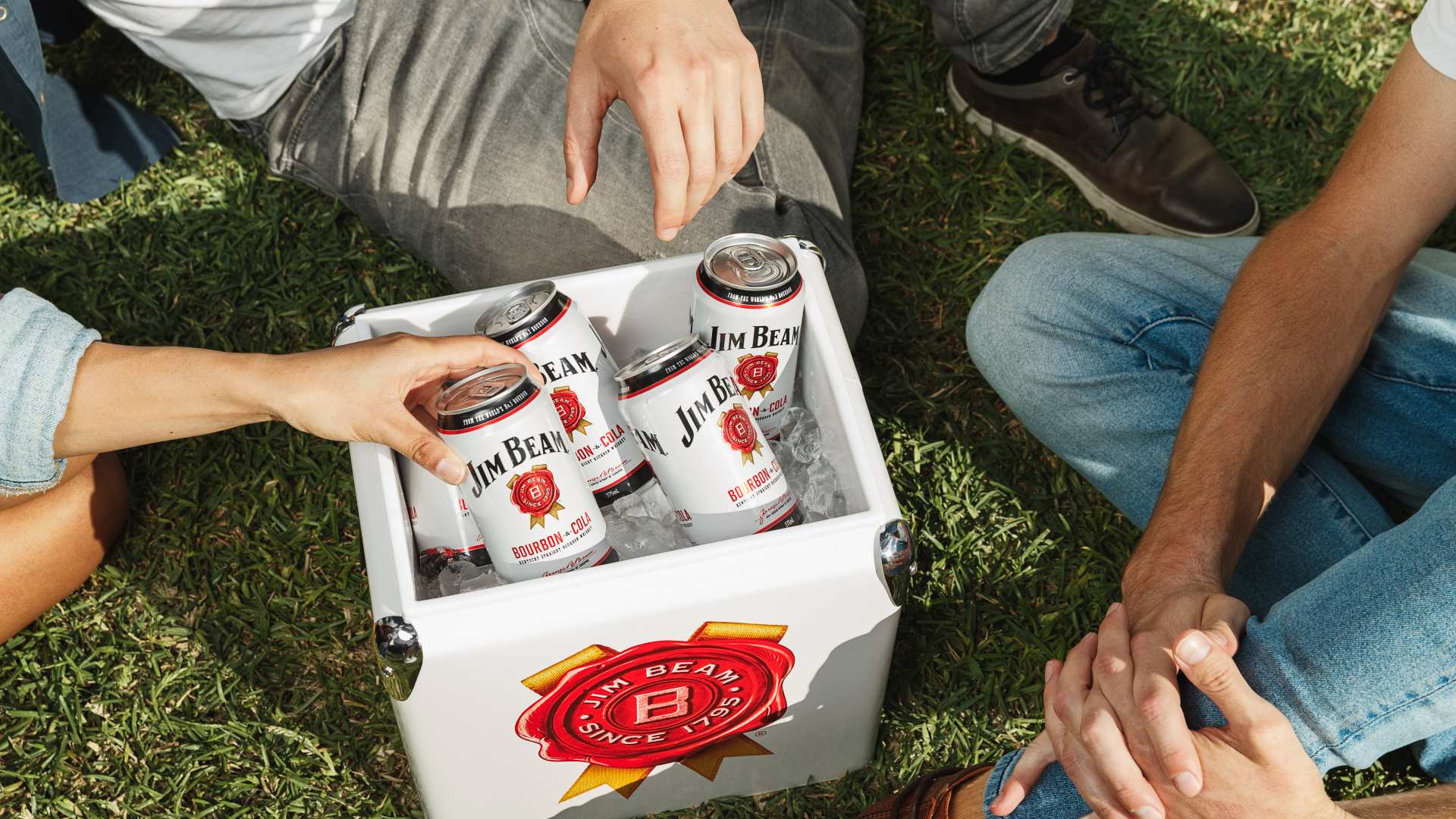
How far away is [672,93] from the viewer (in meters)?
1.17

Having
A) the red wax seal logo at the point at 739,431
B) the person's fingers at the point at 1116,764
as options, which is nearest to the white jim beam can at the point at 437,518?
the red wax seal logo at the point at 739,431

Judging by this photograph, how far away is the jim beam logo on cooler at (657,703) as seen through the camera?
1.11 metres

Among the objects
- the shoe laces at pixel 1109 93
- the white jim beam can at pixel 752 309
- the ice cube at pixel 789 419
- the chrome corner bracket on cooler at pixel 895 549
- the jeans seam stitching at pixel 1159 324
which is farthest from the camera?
the shoe laces at pixel 1109 93

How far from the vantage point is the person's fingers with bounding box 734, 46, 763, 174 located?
1.21m

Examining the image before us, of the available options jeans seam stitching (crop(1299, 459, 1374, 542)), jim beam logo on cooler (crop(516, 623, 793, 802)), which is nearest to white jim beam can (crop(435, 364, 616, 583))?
jim beam logo on cooler (crop(516, 623, 793, 802))

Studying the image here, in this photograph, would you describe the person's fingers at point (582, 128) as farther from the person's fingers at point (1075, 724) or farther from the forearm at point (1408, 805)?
the forearm at point (1408, 805)

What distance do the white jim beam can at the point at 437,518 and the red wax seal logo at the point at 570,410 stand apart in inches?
5.1

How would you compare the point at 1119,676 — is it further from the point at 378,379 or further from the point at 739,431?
the point at 378,379

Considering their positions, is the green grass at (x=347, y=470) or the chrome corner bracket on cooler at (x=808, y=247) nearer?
the chrome corner bracket on cooler at (x=808, y=247)

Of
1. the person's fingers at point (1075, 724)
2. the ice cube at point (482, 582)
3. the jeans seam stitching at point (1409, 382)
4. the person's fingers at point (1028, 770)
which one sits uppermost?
the jeans seam stitching at point (1409, 382)

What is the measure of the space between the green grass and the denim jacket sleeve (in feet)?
1.46

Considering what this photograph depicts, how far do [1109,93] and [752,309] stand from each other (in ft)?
3.55

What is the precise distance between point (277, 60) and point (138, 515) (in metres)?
0.70

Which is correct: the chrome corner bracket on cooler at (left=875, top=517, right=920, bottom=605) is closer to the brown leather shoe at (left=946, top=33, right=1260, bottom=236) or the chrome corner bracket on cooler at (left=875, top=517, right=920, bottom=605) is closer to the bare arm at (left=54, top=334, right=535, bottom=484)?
the bare arm at (left=54, top=334, right=535, bottom=484)
